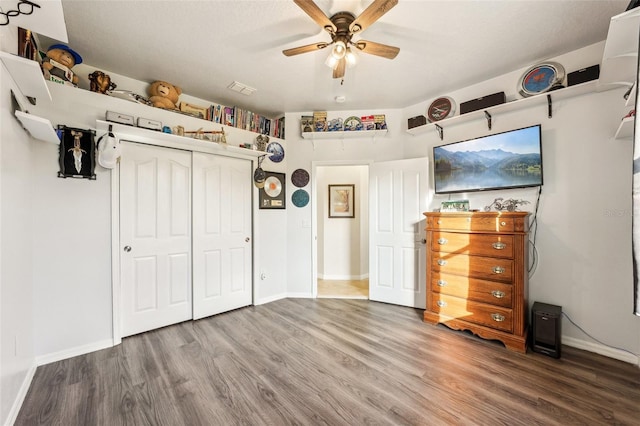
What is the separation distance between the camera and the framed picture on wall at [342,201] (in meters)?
4.71

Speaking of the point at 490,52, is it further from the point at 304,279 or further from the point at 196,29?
the point at 304,279

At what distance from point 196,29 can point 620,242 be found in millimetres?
3911

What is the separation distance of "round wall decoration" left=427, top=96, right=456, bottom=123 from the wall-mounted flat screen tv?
382mm

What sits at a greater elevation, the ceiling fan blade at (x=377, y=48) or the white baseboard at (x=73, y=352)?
the ceiling fan blade at (x=377, y=48)

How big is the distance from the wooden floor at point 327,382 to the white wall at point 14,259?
0.21 metres

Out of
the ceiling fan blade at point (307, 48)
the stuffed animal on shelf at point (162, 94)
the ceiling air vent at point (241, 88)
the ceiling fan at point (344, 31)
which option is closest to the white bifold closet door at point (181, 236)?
the stuffed animal on shelf at point (162, 94)

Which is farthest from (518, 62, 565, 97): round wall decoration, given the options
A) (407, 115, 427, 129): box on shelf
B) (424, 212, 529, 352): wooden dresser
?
(424, 212, 529, 352): wooden dresser

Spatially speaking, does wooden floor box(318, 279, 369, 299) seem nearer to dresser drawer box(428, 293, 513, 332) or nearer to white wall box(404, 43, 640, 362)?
dresser drawer box(428, 293, 513, 332)

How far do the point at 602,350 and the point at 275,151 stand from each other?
154 inches

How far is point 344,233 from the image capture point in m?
4.71

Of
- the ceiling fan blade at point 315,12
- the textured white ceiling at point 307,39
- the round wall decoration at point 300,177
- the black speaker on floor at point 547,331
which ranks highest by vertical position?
the textured white ceiling at point 307,39

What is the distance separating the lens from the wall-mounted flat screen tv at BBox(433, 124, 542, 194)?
2.46 m

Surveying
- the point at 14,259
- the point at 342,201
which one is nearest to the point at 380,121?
the point at 342,201

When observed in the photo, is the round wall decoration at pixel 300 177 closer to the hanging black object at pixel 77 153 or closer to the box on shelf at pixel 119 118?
the box on shelf at pixel 119 118
